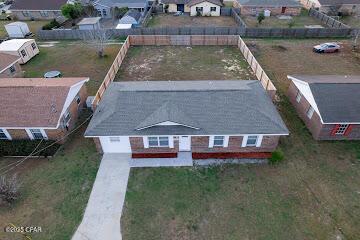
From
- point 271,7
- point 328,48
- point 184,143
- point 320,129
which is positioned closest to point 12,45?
point 184,143

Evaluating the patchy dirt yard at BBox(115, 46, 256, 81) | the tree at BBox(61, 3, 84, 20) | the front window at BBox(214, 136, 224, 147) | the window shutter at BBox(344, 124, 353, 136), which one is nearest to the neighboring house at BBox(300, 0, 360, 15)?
the patchy dirt yard at BBox(115, 46, 256, 81)

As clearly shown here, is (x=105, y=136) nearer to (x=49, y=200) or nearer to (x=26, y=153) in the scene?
(x=49, y=200)

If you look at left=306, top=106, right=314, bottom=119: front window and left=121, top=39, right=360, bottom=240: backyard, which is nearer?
left=121, top=39, right=360, bottom=240: backyard

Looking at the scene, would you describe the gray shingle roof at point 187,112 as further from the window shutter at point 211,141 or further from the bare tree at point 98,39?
the bare tree at point 98,39

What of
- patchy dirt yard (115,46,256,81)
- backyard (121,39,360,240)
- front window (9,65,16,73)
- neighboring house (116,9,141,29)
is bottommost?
backyard (121,39,360,240)

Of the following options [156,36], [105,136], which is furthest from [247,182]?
[156,36]

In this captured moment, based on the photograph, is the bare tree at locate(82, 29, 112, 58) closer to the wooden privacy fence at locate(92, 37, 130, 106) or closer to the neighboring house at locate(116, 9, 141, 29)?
the wooden privacy fence at locate(92, 37, 130, 106)
